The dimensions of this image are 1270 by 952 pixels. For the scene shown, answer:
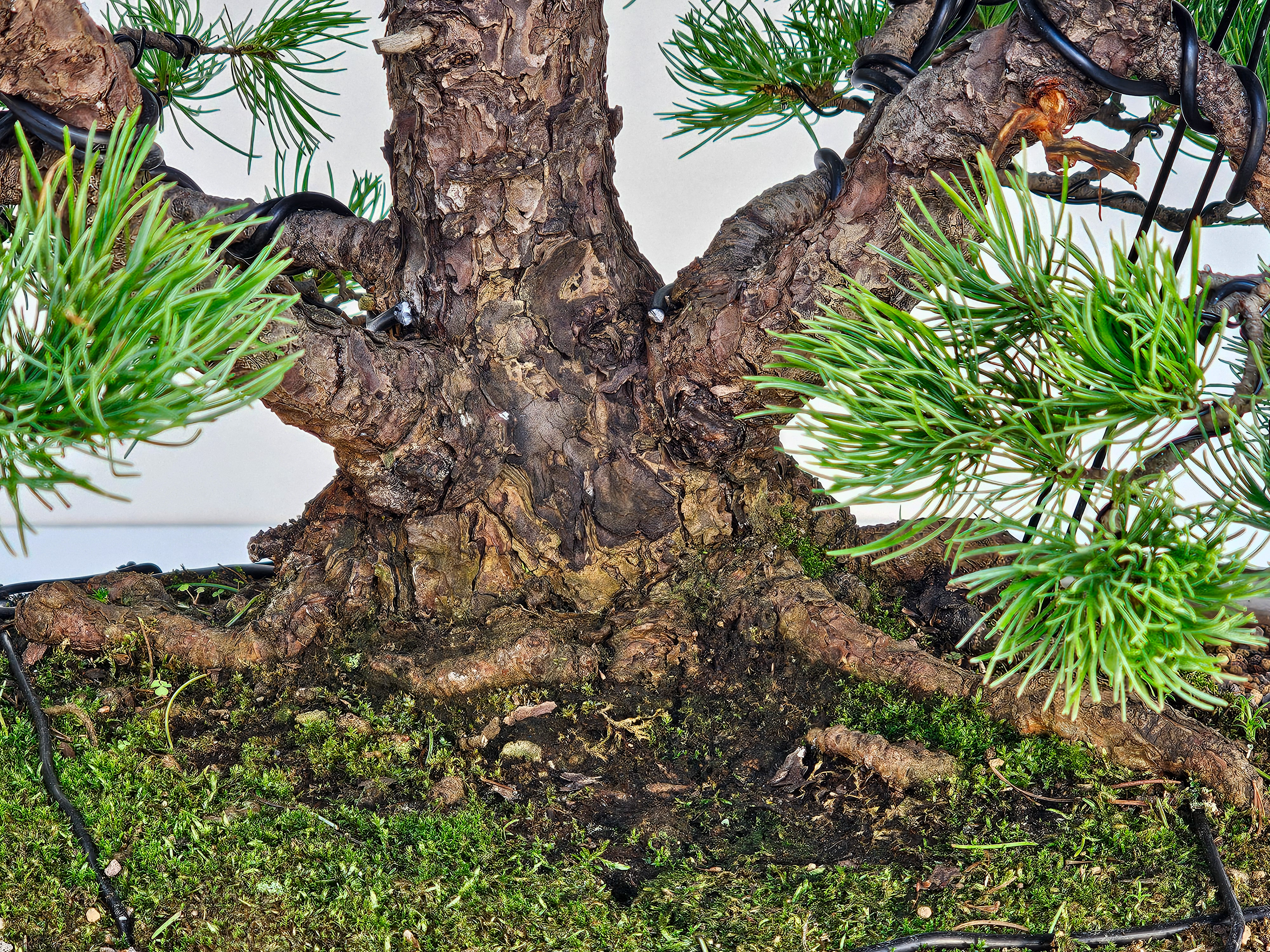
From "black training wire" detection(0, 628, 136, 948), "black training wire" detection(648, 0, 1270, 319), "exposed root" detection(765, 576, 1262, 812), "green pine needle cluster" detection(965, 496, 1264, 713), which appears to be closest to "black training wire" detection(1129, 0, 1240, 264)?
"black training wire" detection(648, 0, 1270, 319)

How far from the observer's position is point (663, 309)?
848 millimetres

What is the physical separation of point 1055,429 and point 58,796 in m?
0.66

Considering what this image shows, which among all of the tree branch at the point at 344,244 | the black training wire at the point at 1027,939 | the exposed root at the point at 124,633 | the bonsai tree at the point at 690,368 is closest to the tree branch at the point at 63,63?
the bonsai tree at the point at 690,368

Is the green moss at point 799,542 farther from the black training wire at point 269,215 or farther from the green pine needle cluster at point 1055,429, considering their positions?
the black training wire at point 269,215

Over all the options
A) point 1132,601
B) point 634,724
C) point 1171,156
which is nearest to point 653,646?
point 634,724

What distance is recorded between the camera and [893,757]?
2.32ft

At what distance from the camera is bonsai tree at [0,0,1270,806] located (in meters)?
0.55

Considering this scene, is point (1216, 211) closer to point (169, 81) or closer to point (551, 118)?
point (551, 118)

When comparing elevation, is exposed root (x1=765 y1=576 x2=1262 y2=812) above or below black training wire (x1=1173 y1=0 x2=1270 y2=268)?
below

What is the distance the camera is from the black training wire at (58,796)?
0.58m

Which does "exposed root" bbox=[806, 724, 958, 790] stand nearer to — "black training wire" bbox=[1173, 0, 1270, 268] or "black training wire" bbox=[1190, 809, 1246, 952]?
"black training wire" bbox=[1190, 809, 1246, 952]

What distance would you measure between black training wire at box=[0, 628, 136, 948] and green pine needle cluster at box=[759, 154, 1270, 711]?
0.47 metres

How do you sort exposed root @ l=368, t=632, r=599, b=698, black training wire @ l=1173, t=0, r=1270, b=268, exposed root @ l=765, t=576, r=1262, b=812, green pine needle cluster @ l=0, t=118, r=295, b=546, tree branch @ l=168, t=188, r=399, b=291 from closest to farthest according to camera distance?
green pine needle cluster @ l=0, t=118, r=295, b=546 < black training wire @ l=1173, t=0, r=1270, b=268 < exposed root @ l=765, t=576, r=1262, b=812 < exposed root @ l=368, t=632, r=599, b=698 < tree branch @ l=168, t=188, r=399, b=291

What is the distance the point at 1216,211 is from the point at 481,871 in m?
0.82
